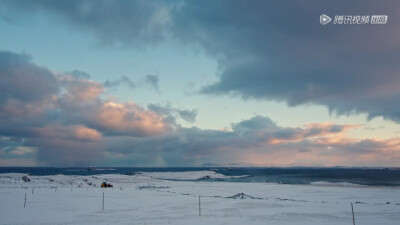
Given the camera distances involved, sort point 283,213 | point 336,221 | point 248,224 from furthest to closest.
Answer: point 283,213
point 336,221
point 248,224

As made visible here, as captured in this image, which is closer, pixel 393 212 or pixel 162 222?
pixel 162 222

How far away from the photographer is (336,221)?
88.4 feet

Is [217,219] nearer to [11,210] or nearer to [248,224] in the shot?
[248,224]

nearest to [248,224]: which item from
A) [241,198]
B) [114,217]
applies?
[114,217]

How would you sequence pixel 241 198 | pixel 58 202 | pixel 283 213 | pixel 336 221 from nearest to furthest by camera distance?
pixel 336 221
pixel 283 213
pixel 58 202
pixel 241 198

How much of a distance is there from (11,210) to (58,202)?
23.8ft

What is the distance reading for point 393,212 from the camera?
3247 cm

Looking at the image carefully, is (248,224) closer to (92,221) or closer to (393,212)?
(92,221)

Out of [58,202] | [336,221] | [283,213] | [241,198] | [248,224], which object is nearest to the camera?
[248,224]

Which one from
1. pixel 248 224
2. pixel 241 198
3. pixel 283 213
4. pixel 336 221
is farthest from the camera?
pixel 241 198

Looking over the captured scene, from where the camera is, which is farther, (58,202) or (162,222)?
(58,202)

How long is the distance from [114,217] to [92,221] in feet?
7.58

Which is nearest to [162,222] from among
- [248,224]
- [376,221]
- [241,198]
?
[248,224]

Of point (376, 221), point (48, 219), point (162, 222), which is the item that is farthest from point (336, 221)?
point (48, 219)
